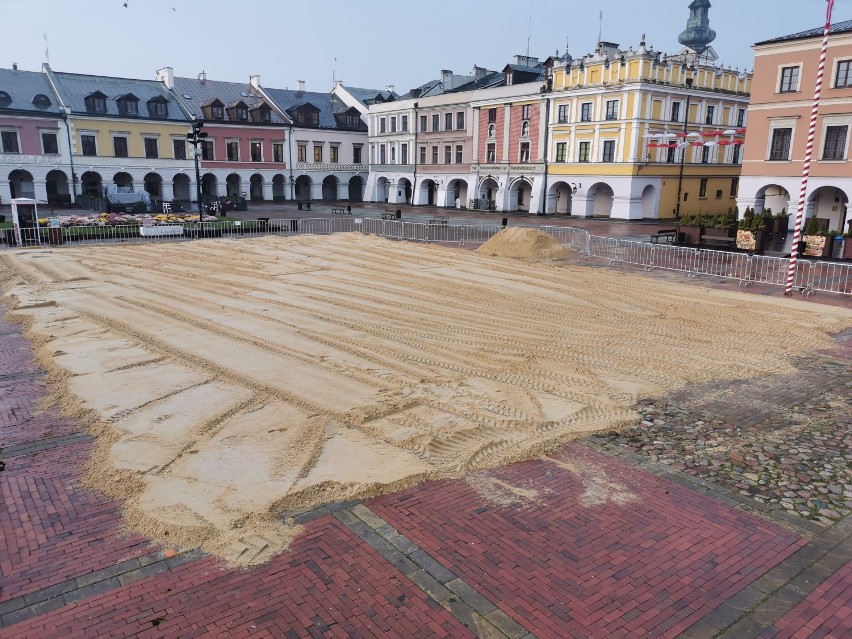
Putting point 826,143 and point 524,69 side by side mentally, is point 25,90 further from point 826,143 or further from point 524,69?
point 826,143

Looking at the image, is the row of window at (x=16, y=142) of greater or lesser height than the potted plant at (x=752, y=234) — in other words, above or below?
above

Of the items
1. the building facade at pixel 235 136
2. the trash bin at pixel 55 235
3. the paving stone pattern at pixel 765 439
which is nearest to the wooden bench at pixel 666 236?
the paving stone pattern at pixel 765 439

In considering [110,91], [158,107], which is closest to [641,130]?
[158,107]

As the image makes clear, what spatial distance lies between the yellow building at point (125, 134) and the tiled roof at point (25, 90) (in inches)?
27.4

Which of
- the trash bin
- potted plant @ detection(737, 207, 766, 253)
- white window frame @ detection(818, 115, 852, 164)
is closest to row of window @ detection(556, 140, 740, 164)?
white window frame @ detection(818, 115, 852, 164)

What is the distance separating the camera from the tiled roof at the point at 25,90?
4884 cm

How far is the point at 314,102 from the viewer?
66.1m

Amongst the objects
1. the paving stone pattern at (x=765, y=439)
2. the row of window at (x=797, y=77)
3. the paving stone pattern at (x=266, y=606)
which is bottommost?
the paving stone pattern at (x=266, y=606)

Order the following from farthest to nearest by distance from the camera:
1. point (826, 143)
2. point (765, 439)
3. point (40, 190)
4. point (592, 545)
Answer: point (40, 190) < point (826, 143) < point (765, 439) < point (592, 545)

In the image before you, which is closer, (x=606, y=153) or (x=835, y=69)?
(x=835, y=69)

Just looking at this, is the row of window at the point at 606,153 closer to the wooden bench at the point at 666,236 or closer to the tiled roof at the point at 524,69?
the tiled roof at the point at 524,69

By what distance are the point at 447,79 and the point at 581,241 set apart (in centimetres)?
3884

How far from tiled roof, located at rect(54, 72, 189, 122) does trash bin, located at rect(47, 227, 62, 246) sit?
95.0 ft

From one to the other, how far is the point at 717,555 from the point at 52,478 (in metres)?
6.93
